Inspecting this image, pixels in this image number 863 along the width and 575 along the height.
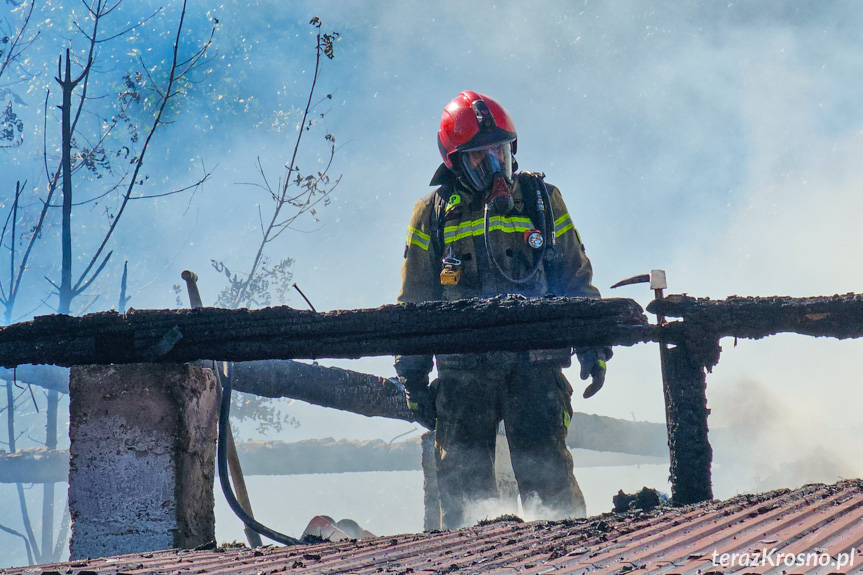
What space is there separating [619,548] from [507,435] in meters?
2.01

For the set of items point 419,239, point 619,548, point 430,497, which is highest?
point 419,239

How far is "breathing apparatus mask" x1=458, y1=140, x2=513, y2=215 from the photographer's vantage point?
454 centimetres

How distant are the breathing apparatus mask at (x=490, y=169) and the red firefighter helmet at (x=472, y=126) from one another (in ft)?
0.14

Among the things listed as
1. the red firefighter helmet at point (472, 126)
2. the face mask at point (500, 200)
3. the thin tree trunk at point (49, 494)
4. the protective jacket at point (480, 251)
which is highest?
the red firefighter helmet at point (472, 126)

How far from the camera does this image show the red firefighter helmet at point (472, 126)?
457 centimetres

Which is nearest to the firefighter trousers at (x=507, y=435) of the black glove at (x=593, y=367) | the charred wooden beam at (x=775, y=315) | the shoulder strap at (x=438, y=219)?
the black glove at (x=593, y=367)

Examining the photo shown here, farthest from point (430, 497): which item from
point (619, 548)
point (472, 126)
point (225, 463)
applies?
point (619, 548)

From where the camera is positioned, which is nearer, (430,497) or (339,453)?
(430,497)

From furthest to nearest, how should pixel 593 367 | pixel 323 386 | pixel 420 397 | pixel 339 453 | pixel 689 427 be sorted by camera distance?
pixel 339 453 < pixel 323 386 < pixel 420 397 < pixel 593 367 < pixel 689 427

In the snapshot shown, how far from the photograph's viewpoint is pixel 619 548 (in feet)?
7.22

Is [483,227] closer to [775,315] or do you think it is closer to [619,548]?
Answer: [775,315]

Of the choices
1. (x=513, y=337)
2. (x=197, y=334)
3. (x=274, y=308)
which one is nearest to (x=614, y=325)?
(x=513, y=337)

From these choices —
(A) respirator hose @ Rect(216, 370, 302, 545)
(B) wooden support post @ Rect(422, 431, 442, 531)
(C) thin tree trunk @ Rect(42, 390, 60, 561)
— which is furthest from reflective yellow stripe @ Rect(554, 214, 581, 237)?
(C) thin tree trunk @ Rect(42, 390, 60, 561)

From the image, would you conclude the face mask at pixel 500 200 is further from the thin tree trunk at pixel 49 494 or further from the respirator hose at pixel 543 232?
the thin tree trunk at pixel 49 494
